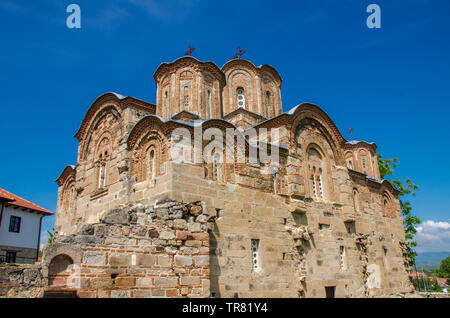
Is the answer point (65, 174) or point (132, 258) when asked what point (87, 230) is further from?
point (65, 174)

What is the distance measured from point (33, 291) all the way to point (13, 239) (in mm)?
16333

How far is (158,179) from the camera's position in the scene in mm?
9398

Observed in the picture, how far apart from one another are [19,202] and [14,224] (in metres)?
1.33

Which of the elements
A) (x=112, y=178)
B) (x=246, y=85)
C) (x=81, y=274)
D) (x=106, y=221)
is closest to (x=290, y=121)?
(x=246, y=85)

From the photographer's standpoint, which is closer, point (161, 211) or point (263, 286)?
point (161, 211)

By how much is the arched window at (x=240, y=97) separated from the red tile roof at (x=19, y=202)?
502 inches

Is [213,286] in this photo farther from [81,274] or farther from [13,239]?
[13,239]

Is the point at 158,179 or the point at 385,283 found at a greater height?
the point at 158,179

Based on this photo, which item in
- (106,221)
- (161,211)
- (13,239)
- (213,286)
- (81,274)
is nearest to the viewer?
(81,274)

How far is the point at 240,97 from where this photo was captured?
676 inches

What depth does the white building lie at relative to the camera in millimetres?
18844

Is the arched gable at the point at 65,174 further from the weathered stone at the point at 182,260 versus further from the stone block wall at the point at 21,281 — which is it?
the stone block wall at the point at 21,281

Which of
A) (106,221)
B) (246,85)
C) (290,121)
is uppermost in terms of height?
(246,85)

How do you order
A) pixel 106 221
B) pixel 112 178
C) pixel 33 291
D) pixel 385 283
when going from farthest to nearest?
1. pixel 385 283
2. pixel 112 178
3. pixel 106 221
4. pixel 33 291
